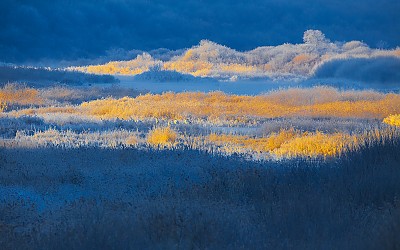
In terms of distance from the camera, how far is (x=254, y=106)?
25219 mm

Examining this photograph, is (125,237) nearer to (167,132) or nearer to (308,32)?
(167,132)

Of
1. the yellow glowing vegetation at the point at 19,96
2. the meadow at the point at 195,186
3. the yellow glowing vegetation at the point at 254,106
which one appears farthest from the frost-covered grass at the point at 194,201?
the yellow glowing vegetation at the point at 19,96

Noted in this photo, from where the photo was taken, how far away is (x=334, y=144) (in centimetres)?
1324

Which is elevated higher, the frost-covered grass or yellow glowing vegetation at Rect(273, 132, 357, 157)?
yellow glowing vegetation at Rect(273, 132, 357, 157)

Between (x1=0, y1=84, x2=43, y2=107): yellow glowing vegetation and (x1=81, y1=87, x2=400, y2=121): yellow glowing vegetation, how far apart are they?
4508 millimetres

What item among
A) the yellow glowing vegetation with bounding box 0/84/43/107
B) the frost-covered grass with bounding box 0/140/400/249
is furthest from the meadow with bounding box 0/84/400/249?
the yellow glowing vegetation with bounding box 0/84/43/107

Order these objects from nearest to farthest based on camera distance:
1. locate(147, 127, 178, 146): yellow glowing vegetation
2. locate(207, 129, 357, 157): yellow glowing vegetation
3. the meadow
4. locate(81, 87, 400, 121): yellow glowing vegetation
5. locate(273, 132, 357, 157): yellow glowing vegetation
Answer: the meadow, locate(273, 132, 357, 157): yellow glowing vegetation, locate(207, 129, 357, 157): yellow glowing vegetation, locate(147, 127, 178, 146): yellow glowing vegetation, locate(81, 87, 400, 121): yellow glowing vegetation

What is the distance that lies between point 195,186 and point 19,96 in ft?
75.0

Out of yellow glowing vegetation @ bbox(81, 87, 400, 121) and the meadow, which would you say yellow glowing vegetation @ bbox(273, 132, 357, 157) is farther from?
yellow glowing vegetation @ bbox(81, 87, 400, 121)

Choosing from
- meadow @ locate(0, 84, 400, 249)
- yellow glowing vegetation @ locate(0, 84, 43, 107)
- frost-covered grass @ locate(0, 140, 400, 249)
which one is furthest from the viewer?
yellow glowing vegetation @ locate(0, 84, 43, 107)

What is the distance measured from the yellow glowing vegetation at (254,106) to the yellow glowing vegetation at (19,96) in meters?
4.51

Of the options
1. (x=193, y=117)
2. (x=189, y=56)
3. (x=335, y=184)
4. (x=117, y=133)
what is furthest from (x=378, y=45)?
(x=335, y=184)

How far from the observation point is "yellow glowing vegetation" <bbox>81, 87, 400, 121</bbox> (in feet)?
73.7

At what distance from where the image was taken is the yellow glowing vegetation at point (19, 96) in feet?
95.9
